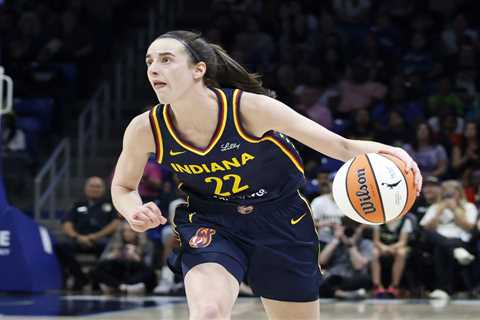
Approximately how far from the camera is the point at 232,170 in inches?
175

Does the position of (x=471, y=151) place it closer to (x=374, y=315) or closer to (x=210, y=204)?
(x=374, y=315)

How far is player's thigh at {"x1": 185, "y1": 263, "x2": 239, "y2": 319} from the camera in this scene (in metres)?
4.03

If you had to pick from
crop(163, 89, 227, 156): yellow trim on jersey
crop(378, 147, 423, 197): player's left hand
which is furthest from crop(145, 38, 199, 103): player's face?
crop(378, 147, 423, 197): player's left hand

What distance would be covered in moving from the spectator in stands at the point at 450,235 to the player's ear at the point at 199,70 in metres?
6.22

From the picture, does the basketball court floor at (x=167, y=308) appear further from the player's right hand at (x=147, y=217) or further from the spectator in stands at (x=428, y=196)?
the player's right hand at (x=147, y=217)

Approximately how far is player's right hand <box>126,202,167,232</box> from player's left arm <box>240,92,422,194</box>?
63 centimetres

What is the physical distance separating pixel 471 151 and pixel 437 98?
1233mm

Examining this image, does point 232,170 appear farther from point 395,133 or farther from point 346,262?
point 395,133

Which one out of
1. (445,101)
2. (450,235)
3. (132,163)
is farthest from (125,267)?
(132,163)

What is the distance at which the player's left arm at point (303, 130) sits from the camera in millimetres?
4293

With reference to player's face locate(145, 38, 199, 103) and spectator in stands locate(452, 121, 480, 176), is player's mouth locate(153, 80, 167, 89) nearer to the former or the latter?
player's face locate(145, 38, 199, 103)

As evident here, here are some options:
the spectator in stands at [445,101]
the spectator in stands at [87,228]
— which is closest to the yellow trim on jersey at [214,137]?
the spectator in stands at [87,228]

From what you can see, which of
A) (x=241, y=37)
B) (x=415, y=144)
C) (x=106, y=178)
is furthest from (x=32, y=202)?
(x=415, y=144)

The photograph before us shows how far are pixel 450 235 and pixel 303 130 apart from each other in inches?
253
